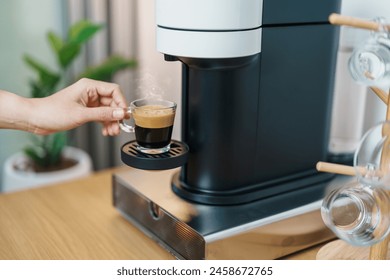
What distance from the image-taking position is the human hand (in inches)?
33.3

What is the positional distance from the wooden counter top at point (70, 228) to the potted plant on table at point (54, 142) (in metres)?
0.56

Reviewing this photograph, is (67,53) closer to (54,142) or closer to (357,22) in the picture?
(54,142)

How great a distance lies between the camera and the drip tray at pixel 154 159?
0.80m

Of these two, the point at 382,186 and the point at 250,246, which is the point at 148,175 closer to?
the point at 250,246

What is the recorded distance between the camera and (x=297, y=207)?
89cm

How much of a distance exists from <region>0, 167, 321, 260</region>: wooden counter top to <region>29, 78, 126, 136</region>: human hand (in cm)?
19

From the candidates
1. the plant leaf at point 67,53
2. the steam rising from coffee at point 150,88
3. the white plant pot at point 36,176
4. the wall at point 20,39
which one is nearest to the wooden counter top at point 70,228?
the steam rising from coffee at point 150,88

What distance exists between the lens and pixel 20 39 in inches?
77.0

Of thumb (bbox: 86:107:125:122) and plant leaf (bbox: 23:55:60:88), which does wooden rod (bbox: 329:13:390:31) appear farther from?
plant leaf (bbox: 23:55:60:88)

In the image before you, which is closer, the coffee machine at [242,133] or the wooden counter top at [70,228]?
the coffee machine at [242,133]

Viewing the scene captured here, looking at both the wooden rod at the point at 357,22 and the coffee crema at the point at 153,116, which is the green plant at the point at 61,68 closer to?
the coffee crema at the point at 153,116

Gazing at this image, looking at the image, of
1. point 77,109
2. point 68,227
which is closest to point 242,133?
point 77,109

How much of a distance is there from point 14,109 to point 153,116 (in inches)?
9.6

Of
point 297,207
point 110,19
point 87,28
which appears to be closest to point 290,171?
point 297,207
